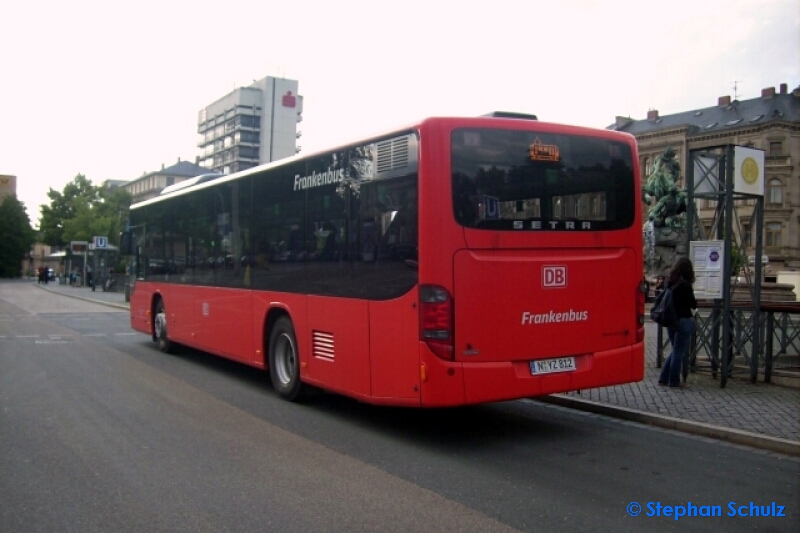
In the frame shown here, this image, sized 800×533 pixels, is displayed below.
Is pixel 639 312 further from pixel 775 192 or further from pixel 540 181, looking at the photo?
pixel 775 192

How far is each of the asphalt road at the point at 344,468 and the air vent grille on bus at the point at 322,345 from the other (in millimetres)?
754

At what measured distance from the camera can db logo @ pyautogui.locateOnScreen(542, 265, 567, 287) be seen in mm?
7527

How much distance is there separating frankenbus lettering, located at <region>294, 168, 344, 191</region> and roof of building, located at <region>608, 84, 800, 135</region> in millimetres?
69505

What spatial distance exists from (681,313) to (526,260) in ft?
12.6

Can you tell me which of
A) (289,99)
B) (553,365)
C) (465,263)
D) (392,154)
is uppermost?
(289,99)

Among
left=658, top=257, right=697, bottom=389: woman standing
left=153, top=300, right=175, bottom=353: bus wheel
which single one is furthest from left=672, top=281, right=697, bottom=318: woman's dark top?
left=153, top=300, right=175, bottom=353: bus wheel

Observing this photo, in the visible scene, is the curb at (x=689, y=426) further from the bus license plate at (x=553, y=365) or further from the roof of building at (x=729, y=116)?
the roof of building at (x=729, y=116)

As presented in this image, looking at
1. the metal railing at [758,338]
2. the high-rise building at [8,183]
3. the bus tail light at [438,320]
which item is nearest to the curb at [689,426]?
the metal railing at [758,338]

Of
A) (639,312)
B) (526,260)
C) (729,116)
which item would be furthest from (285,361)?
(729,116)

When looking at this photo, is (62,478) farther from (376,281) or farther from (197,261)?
(197,261)

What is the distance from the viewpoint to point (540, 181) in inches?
297

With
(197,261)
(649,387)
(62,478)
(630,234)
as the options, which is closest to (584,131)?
(630,234)

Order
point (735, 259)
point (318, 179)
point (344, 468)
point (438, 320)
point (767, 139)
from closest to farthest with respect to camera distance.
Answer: point (344, 468) < point (438, 320) < point (318, 179) < point (735, 259) < point (767, 139)

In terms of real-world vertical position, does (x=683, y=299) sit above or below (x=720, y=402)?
above
